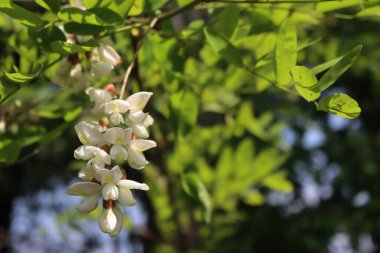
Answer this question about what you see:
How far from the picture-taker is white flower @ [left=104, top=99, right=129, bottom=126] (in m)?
0.50

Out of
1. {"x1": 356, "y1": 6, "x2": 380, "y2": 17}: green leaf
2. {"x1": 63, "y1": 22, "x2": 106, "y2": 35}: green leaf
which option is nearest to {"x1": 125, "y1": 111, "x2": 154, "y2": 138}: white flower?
{"x1": 63, "y1": 22, "x2": 106, "y2": 35}: green leaf

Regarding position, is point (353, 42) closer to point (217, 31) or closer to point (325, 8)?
point (325, 8)

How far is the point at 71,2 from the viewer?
638mm

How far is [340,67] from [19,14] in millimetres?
319

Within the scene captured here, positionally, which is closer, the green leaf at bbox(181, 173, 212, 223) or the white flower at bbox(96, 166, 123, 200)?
the white flower at bbox(96, 166, 123, 200)

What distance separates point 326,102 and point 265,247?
1519 mm

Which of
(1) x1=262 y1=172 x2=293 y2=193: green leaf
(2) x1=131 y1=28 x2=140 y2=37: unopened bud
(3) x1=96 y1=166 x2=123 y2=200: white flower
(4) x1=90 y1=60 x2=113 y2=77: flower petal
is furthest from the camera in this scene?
(1) x1=262 y1=172 x2=293 y2=193: green leaf

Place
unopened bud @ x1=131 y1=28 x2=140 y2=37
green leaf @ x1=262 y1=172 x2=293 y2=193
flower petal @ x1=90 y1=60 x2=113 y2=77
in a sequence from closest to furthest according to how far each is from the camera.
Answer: flower petal @ x1=90 y1=60 x2=113 y2=77 → unopened bud @ x1=131 y1=28 x2=140 y2=37 → green leaf @ x1=262 y1=172 x2=293 y2=193

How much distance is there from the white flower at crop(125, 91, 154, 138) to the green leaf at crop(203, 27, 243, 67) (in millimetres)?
123

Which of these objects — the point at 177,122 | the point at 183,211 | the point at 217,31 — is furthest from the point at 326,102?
the point at 183,211

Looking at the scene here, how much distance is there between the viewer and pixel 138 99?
524mm

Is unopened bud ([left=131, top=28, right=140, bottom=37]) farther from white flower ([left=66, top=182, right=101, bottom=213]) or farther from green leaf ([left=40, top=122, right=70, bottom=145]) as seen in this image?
white flower ([left=66, top=182, right=101, bottom=213])

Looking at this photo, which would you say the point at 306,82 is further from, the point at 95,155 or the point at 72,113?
the point at 72,113

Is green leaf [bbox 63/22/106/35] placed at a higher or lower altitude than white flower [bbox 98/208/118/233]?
higher
